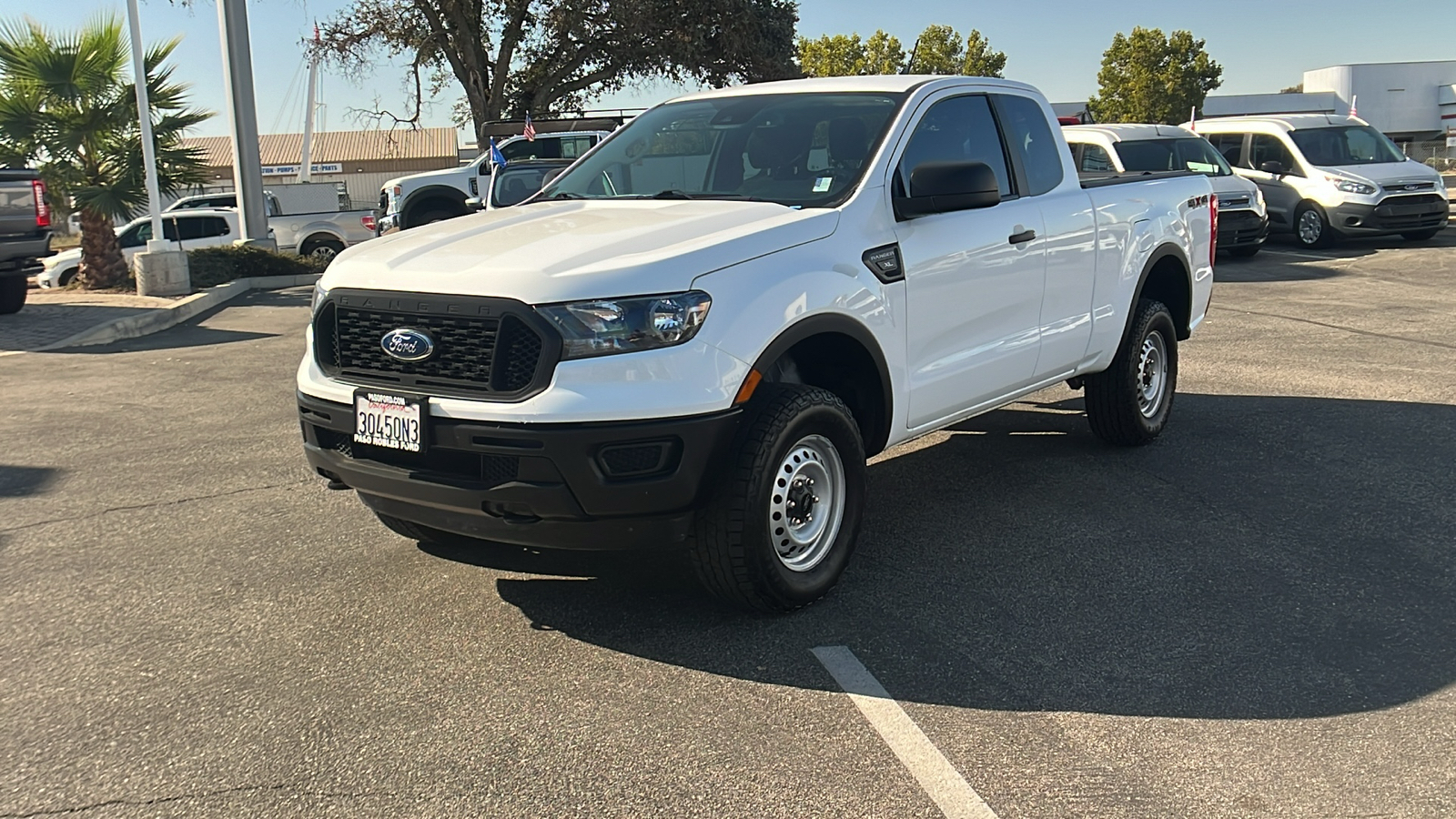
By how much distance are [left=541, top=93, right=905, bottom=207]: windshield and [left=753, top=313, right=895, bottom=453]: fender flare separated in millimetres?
538

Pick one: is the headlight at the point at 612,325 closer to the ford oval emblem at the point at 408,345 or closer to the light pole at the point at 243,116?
the ford oval emblem at the point at 408,345

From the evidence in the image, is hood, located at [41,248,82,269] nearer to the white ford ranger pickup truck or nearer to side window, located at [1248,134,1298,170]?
the white ford ranger pickup truck

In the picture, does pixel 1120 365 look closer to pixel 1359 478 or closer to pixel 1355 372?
pixel 1359 478

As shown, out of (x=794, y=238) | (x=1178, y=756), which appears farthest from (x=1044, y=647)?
(x=794, y=238)

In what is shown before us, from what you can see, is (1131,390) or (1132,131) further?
(1132,131)

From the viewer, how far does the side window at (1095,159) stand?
1634 centimetres

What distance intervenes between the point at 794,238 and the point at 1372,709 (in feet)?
7.79

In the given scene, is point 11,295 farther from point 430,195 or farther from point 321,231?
point 321,231

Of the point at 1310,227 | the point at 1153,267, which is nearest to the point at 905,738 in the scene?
the point at 1153,267

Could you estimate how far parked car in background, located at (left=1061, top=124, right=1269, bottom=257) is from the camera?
53.9 ft

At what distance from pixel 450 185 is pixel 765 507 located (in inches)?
660

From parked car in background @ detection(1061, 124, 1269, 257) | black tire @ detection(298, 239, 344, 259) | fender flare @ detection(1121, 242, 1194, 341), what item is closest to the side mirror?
fender flare @ detection(1121, 242, 1194, 341)

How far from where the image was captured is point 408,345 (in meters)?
4.20

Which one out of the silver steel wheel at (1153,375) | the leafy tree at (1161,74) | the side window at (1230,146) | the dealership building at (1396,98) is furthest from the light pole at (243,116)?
the dealership building at (1396,98)
